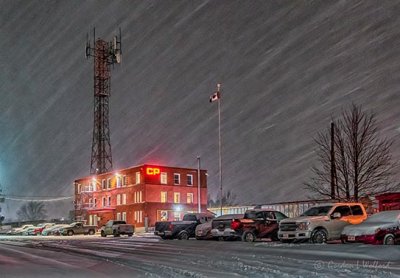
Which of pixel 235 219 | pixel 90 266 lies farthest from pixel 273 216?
pixel 90 266

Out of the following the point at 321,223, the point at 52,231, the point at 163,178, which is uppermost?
the point at 163,178

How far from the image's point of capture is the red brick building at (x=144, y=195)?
75.9 meters

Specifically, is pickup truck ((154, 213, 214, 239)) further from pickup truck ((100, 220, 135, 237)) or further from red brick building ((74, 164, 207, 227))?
red brick building ((74, 164, 207, 227))

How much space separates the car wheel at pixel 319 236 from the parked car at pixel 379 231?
2026mm

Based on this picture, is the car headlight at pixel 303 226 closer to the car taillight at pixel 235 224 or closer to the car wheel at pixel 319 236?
the car wheel at pixel 319 236

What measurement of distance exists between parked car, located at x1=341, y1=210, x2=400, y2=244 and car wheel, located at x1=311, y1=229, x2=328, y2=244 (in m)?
2.03

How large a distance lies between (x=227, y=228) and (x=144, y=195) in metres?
43.8

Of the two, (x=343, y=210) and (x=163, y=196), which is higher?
(x=163, y=196)

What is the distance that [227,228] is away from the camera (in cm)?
3256

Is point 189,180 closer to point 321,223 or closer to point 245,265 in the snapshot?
point 321,223

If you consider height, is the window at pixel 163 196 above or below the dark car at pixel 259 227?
above

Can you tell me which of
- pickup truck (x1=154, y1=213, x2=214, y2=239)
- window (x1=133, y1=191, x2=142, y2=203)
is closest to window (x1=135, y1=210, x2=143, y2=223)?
window (x1=133, y1=191, x2=142, y2=203)

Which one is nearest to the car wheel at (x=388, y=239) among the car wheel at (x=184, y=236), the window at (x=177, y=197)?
the car wheel at (x=184, y=236)

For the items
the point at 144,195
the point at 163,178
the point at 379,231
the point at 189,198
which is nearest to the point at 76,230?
the point at 144,195
